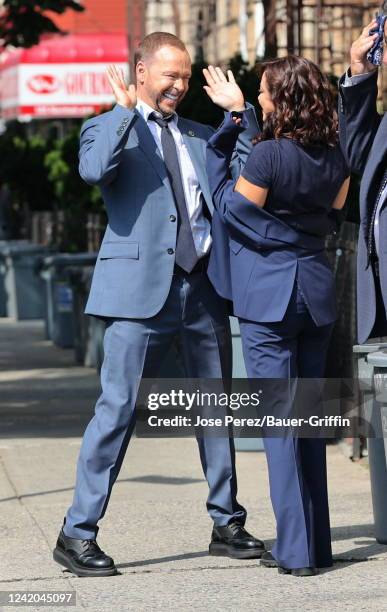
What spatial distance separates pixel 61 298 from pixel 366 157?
1047 centimetres

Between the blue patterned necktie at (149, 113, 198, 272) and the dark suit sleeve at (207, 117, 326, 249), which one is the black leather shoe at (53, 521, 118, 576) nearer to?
the blue patterned necktie at (149, 113, 198, 272)

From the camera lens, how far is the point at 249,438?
906 centimetres

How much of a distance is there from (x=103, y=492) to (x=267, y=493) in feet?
6.78

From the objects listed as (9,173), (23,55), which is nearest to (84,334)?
(9,173)

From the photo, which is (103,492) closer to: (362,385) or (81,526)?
(81,526)

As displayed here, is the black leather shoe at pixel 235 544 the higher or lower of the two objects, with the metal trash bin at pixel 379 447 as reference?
lower

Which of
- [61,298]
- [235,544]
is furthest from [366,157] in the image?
[61,298]

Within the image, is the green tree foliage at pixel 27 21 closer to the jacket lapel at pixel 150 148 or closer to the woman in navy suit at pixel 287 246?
the jacket lapel at pixel 150 148

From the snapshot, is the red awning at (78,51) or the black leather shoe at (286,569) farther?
the red awning at (78,51)

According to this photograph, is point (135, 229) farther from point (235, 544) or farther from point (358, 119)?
point (235, 544)

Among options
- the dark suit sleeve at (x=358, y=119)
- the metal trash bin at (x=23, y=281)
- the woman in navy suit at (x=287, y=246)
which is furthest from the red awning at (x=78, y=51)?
the dark suit sleeve at (x=358, y=119)

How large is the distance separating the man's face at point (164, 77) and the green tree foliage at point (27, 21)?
10.4 meters

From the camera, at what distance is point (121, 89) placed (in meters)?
5.89

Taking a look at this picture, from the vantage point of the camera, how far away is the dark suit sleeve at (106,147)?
5.72 m
